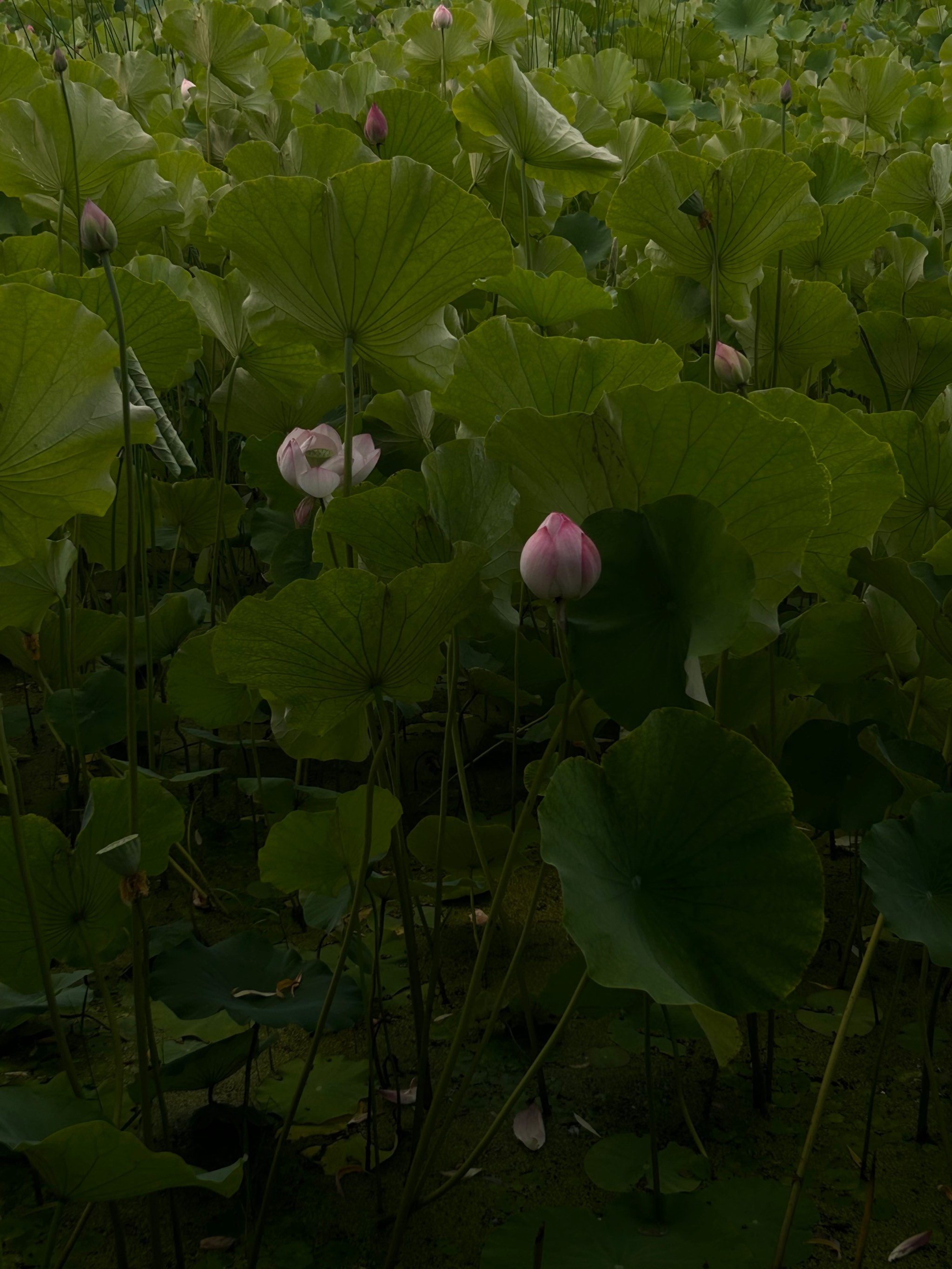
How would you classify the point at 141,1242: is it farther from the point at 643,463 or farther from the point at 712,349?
the point at 712,349

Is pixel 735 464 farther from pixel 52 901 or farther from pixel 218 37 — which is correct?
pixel 218 37

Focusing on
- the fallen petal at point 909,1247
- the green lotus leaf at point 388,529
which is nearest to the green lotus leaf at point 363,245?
the green lotus leaf at point 388,529

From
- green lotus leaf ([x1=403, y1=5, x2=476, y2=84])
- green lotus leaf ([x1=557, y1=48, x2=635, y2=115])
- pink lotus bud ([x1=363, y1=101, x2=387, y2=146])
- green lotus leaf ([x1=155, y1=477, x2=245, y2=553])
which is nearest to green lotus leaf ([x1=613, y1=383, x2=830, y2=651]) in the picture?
pink lotus bud ([x1=363, y1=101, x2=387, y2=146])

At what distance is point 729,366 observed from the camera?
971 mm

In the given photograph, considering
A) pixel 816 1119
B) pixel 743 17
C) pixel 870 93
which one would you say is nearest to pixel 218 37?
pixel 870 93

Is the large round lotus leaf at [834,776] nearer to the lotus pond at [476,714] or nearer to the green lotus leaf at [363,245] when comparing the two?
the lotus pond at [476,714]

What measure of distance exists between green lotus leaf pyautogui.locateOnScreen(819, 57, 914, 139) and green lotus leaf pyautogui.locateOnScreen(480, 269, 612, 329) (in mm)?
2005

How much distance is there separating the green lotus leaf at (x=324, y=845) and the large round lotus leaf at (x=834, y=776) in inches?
14.5

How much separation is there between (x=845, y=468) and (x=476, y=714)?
2.92 ft

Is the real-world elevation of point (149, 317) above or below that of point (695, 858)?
above

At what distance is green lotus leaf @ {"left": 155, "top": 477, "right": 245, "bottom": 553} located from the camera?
4.91 ft

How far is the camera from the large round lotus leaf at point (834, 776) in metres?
0.98

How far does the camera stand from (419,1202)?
88 cm

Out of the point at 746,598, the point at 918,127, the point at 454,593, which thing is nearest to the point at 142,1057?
the point at 454,593
